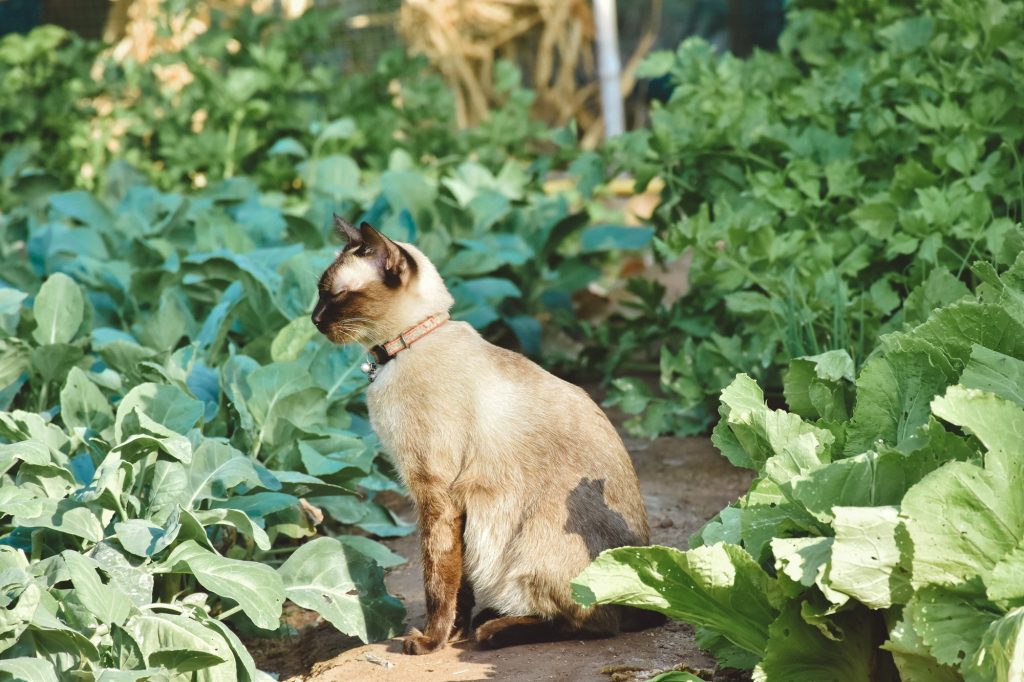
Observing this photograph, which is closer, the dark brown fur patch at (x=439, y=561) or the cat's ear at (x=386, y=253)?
the dark brown fur patch at (x=439, y=561)

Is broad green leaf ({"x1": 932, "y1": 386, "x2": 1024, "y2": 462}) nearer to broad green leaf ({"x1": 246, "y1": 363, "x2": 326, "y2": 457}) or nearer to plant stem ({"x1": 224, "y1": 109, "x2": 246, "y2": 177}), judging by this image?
broad green leaf ({"x1": 246, "y1": 363, "x2": 326, "y2": 457})

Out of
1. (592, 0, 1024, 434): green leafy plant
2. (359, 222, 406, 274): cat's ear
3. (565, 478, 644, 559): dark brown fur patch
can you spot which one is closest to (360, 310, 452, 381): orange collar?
(359, 222, 406, 274): cat's ear

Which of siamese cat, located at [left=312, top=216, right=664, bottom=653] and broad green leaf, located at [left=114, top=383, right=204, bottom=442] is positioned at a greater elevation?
broad green leaf, located at [left=114, top=383, right=204, bottom=442]

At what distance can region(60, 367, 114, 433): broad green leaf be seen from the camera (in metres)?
3.59

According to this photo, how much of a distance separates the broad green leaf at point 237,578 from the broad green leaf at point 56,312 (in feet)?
4.47

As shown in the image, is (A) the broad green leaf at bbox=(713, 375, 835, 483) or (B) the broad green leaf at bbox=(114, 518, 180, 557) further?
(B) the broad green leaf at bbox=(114, 518, 180, 557)

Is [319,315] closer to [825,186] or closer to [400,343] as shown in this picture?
[400,343]

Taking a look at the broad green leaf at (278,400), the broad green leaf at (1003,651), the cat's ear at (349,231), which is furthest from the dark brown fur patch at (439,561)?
the broad green leaf at (1003,651)

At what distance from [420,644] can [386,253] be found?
1.04m

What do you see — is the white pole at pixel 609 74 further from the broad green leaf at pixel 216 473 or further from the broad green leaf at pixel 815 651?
the broad green leaf at pixel 815 651

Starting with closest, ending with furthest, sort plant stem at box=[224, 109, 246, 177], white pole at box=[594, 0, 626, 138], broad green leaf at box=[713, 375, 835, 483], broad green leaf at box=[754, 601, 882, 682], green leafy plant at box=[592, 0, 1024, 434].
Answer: broad green leaf at box=[754, 601, 882, 682]
broad green leaf at box=[713, 375, 835, 483]
green leafy plant at box=[592, 0, 1024, 434]
plant stem at box=[224, 109, 246, 177]
white pole at box=[594, 0, 626, 138]

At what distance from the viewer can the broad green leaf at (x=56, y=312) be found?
4.07 metres

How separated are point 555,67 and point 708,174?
6.55 m

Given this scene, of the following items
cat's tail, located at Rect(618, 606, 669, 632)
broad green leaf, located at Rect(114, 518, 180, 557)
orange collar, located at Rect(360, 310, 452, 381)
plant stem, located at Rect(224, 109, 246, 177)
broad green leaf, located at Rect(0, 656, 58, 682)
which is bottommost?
cat's tail, located at Rect(618, 606, 669, 632)
